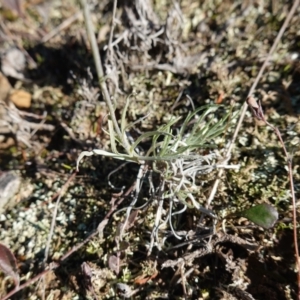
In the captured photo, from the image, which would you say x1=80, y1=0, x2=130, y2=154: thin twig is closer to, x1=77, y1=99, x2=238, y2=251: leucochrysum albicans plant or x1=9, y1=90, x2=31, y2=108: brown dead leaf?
x1=77, y1=99, x2=238, y2=251: leucochrysum albicans plant

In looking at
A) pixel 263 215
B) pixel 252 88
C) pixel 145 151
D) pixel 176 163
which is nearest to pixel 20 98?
pixel 145 151

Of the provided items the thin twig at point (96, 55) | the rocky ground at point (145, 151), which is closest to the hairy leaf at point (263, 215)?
the rocky ground at point (145, 151)

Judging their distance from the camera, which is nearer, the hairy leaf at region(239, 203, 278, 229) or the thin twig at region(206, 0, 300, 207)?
the hairy leaf at region(239, 203, 278, 229)

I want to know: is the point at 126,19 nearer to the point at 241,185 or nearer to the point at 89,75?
the point at 89,75

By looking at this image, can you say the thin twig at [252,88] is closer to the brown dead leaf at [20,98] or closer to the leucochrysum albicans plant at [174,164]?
the leucochrysum albicans plant at [174,164]

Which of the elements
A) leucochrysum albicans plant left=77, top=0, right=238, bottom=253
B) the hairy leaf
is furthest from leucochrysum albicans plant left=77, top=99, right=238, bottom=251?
the hairy leaf

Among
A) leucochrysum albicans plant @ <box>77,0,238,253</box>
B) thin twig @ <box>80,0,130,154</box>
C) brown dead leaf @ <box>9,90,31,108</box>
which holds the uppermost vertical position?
brown dead leaf @ <box>9,90,31,108</box>

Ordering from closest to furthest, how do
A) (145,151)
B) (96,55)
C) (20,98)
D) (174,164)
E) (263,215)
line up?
1. (96,55)
2. (263,215)
3. (174,164)
4. (145,151)
5. (20,98)

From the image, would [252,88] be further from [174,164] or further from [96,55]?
[96,55]
